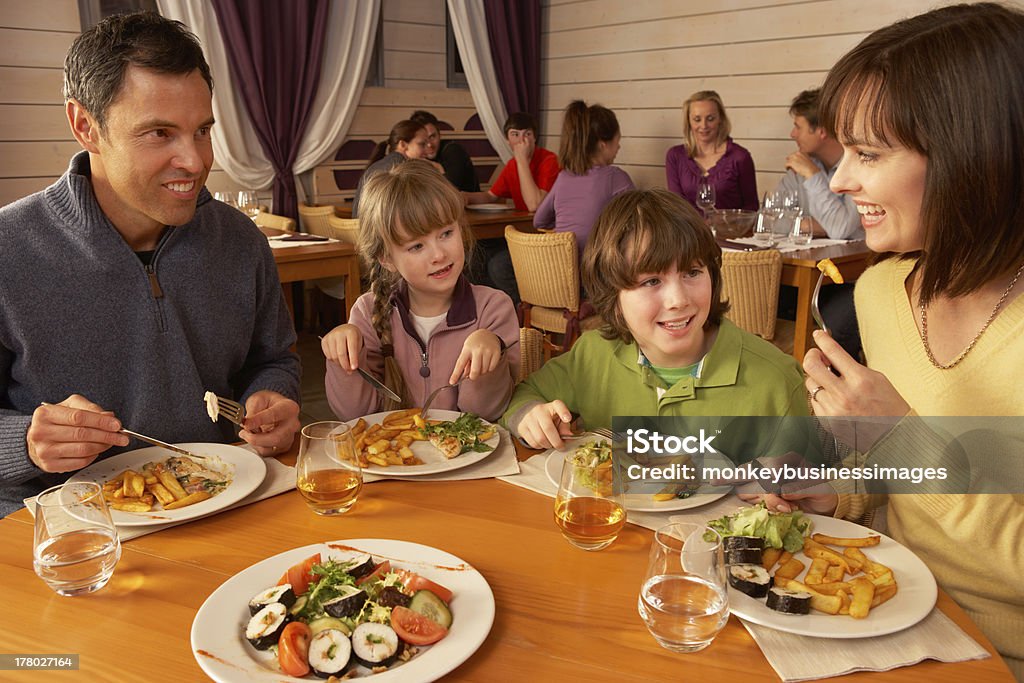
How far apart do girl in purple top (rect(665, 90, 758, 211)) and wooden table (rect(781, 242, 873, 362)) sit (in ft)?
4.98

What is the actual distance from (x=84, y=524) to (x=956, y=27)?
4.80 ft

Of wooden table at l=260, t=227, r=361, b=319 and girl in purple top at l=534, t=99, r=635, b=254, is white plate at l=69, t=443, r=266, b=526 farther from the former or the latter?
girl in purple top at l=534, t=99, r=635, b=254

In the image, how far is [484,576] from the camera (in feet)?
3.64

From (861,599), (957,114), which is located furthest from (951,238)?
(861,599)

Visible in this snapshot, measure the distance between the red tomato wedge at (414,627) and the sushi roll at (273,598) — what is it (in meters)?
0.14

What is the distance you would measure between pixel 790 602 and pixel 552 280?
10.0 ft

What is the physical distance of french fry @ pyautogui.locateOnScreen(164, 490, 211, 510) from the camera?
1.26 metres

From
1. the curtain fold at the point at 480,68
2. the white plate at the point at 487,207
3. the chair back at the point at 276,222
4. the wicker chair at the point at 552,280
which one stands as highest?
the curtain fold at the point at 480,68

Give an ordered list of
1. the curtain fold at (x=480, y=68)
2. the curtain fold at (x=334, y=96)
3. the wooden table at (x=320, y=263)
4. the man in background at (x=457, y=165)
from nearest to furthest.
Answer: the wooden table at (x=320, y=263), the curtain fold at (x=334, y=96), the man in background at (x=457, y=165), the curtain fold at (x=480, y=68)

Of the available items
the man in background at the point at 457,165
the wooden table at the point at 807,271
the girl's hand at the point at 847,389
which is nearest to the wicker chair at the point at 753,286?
the wooden table at the point at 807,271

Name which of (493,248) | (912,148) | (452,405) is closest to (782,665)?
(912,148)

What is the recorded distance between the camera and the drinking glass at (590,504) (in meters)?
1.12

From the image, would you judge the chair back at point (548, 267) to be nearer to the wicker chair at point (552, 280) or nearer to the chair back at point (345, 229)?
the wicker chair at point (552, 280)

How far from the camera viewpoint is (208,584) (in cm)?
109
